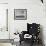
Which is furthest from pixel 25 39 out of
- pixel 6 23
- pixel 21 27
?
pixel 6 23

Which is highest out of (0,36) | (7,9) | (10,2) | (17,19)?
(10,2)

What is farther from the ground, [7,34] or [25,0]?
[25,0]

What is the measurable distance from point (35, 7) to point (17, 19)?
0.88 meters

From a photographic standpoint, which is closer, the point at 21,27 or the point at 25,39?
the point at 25,39

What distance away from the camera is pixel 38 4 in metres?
4.42

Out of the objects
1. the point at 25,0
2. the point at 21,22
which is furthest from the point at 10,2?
the point at 21,22

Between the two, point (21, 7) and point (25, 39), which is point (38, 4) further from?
point (25, 39)

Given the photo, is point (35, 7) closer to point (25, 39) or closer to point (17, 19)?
point (17, 19)

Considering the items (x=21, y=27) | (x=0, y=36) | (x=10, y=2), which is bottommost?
(x=0, y=36)

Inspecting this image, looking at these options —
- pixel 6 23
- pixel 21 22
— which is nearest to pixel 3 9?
pixel 6 23

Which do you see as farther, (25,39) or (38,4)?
(38,4)

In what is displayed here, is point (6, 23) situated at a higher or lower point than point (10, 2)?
lower

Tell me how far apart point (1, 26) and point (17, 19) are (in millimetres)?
738

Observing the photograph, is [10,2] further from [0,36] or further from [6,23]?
[0,36]
